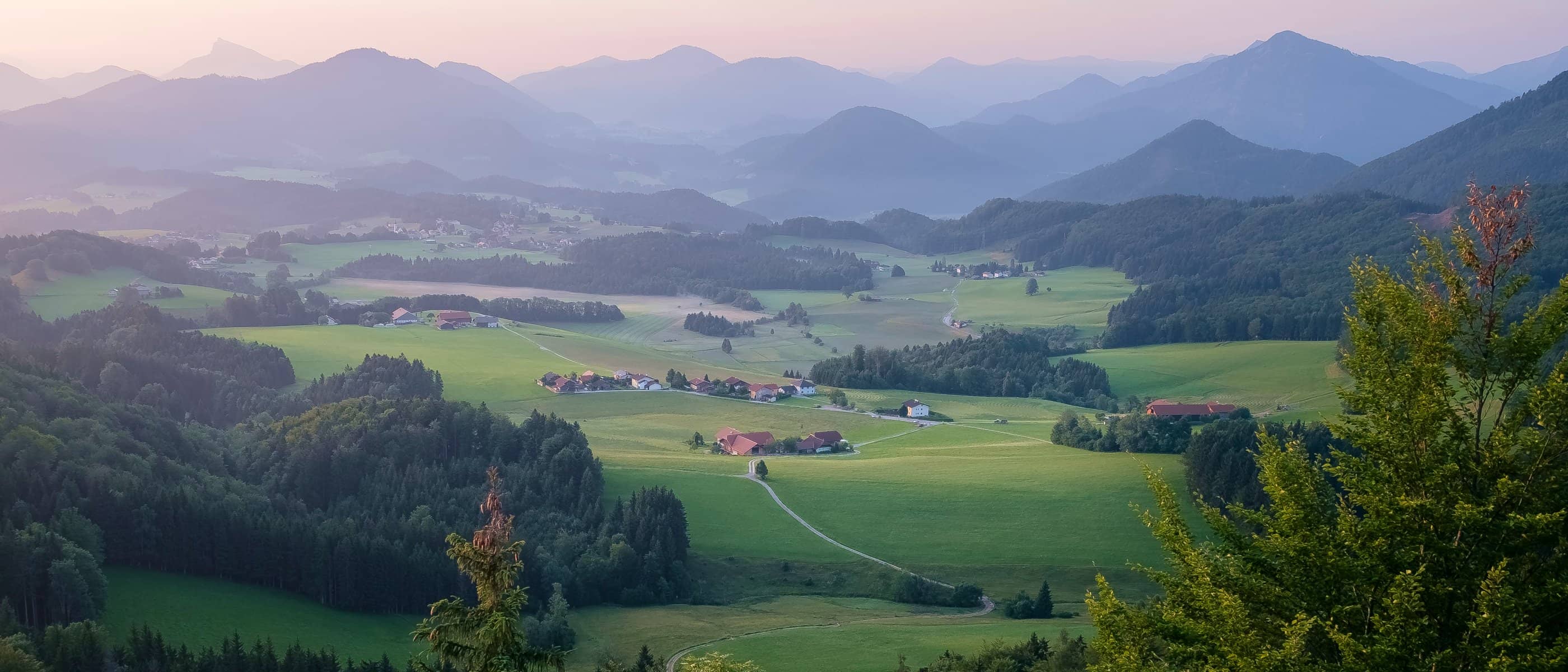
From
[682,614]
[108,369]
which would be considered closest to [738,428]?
[682,614]

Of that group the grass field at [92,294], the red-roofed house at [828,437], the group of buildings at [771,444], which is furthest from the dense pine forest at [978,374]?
the grass field at [92,294]

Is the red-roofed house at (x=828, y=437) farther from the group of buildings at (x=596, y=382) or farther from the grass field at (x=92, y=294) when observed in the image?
the grass field at (x=92, y=294)

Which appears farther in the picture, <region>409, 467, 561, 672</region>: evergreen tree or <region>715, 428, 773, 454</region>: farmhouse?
<region>715, 428, 773, 454</region>: farmhouse

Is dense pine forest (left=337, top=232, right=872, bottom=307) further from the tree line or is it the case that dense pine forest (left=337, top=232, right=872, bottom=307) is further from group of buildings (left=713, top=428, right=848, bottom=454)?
group of buildings (left=713, top=428, right=848, bottom=454)

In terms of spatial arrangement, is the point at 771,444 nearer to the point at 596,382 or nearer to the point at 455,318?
the point at 596,382

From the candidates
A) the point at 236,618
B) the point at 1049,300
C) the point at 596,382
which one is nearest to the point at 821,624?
the point at 236,618

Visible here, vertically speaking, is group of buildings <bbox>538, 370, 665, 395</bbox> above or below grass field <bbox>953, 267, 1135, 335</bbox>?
below

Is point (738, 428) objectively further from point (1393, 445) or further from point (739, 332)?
point (1393, 445)

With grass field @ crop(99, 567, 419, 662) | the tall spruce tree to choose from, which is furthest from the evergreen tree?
grass field @ crop(99, 567, 419, 662)
